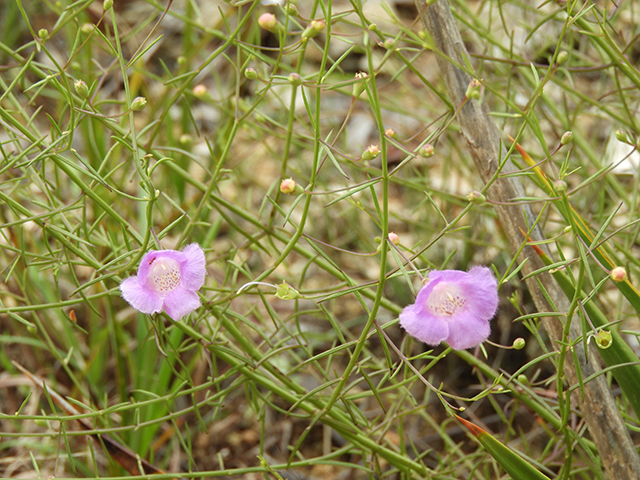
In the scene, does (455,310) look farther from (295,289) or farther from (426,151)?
(295,289)

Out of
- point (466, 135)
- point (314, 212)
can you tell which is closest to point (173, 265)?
point (466, 135)

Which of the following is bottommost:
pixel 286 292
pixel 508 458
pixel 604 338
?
pixel 508 458

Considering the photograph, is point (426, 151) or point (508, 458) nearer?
point (426, 151)

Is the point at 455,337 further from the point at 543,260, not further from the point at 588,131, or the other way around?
the point at 588,131

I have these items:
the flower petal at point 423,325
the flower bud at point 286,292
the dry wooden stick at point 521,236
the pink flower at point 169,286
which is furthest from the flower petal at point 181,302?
the dry wooden stick at point 521,236

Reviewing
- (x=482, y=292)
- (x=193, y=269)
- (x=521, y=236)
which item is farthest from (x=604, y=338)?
(x=193, y=269)

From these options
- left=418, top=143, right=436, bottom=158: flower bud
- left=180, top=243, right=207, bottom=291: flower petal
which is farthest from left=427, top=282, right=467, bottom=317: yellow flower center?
left=180, top=243, right=207, bottom=291: flower petal

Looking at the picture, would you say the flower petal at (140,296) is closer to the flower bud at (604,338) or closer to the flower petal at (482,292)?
the flower petal at (482,292)
